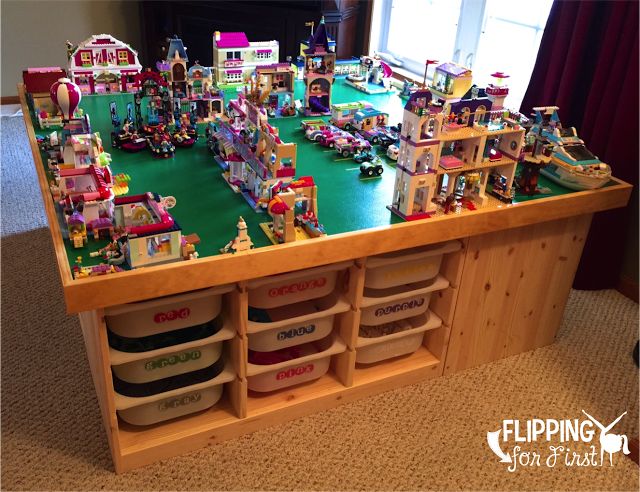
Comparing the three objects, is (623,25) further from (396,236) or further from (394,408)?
(394,408)

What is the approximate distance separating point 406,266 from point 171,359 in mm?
621

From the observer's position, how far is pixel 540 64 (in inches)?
86.0

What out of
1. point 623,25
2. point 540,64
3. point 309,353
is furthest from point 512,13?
point 309,353

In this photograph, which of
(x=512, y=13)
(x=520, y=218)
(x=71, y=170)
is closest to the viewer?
(x=71, y=170)

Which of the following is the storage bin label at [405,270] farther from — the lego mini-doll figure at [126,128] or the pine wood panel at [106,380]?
the lego mini-doll figure at [126,128]

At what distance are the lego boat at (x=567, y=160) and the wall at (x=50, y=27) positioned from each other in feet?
8.68

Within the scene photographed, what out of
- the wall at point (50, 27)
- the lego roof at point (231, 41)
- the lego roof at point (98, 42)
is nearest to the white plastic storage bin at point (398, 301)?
the lego roof at point (231, 41)

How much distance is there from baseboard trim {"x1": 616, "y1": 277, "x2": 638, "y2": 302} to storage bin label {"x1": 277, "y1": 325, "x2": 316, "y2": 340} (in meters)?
1.32

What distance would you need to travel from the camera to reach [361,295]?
158cm

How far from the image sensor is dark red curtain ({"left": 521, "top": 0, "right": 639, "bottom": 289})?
Result: 196 cm

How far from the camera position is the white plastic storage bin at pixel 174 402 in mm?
1469

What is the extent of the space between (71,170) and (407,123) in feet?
2.50

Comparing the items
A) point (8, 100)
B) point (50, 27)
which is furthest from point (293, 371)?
point (8, 100)

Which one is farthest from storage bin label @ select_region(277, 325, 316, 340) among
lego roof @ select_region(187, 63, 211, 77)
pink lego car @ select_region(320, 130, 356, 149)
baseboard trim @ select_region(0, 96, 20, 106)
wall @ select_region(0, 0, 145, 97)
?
baseboard trim @ select_region(0, 96, 20, 106)
